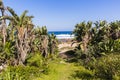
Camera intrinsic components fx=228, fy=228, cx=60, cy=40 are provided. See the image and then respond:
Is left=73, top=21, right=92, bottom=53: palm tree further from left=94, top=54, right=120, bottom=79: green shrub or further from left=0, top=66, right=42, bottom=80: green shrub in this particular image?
left=94, top=54, right=120, bottom=79: green shrub

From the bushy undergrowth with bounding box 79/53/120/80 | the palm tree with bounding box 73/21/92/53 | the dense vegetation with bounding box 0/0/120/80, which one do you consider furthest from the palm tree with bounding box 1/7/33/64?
the palm tree with bounding box 73/21/92/53

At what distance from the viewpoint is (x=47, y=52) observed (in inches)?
1834

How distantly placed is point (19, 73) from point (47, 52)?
18.8m

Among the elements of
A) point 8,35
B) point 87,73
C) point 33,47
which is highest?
point 8,35

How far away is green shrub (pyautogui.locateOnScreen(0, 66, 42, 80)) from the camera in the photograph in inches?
996

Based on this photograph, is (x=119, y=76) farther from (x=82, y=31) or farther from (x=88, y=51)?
(x=82, y=31)

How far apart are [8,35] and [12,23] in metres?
3.42

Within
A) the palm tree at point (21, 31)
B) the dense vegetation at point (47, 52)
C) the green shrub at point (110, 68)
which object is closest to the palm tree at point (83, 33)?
the dense vegetation at point (47, 52)

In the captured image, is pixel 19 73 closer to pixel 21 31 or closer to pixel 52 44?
pixel 21 31

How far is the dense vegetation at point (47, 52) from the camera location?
2816 cm

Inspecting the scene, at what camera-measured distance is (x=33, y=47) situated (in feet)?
136

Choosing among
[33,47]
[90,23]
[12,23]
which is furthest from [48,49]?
[12,23]

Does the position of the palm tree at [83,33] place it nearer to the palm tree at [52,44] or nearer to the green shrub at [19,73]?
the palm tree at [52,44]

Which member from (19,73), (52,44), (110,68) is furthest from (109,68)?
(52,44)
